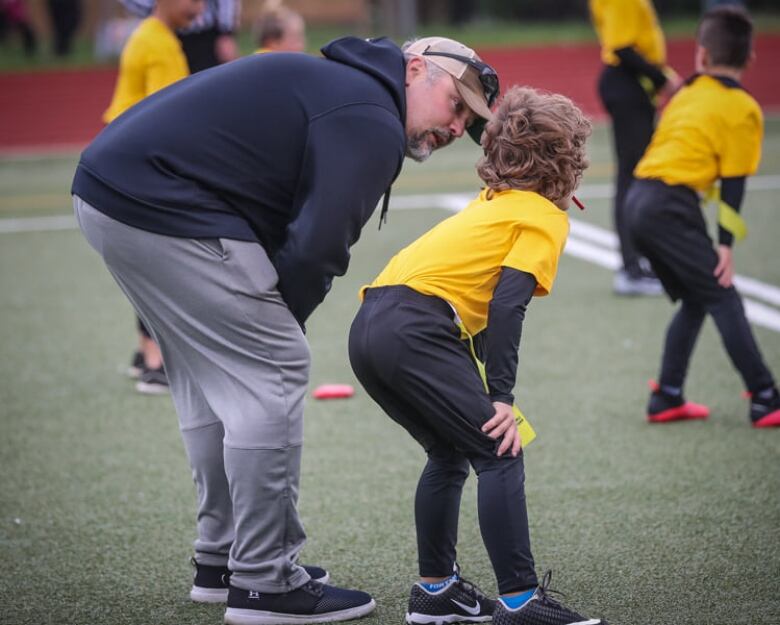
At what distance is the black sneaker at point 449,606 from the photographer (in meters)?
3.64

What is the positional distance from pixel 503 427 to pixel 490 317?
31 centimetres

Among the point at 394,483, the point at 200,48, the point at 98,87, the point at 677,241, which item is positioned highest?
the point at 200,48

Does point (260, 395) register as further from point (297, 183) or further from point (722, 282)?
point (722, 282)

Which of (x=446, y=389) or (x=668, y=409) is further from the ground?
(x=446, y=389)

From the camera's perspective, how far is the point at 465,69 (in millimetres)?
3387

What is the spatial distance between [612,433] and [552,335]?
5.90 ft

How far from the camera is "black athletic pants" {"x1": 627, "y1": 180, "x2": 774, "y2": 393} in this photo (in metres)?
5.53

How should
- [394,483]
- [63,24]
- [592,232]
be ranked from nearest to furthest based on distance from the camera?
[394,483], [592,232], [63,24]

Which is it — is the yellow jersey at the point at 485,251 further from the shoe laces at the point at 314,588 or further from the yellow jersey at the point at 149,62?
the yellow jersey at the point at 149,62

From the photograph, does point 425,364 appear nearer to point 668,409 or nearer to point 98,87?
point 668,409

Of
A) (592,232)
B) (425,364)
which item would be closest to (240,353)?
(425,364)

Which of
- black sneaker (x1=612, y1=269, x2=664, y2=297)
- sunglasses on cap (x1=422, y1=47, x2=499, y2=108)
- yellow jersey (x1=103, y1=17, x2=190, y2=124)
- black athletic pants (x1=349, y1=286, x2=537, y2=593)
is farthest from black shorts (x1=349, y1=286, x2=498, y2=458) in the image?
black sneaker (x1=612, y1=269, x2=664, y2=297)

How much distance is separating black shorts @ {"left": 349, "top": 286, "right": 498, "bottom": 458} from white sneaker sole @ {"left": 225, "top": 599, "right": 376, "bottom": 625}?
24.1 inches

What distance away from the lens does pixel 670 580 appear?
3.93 metres
